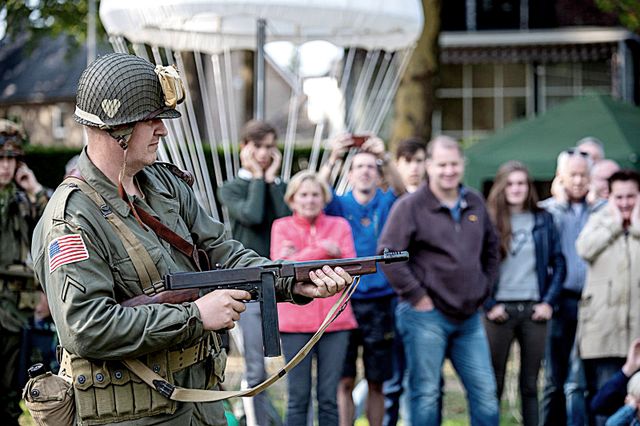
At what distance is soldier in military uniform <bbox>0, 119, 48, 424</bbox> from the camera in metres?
6.35

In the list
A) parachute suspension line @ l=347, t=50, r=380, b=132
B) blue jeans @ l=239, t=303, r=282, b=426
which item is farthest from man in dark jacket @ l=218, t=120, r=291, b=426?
parachute suspension line @ l=347, t=50, r=380, b=132

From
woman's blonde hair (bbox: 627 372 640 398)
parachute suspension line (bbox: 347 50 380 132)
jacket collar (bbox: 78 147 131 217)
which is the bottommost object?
woman's blonde hair (bbox: 627 372 640 398)

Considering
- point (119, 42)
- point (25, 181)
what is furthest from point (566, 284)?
point (119, 42)

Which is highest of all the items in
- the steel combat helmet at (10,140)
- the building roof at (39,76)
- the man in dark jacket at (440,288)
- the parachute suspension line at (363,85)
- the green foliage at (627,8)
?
the building roof at (39,76)

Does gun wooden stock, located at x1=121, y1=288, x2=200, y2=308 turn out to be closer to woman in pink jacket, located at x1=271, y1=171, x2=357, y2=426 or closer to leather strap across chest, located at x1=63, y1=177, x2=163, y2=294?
leather strap across chest, located at x1=63, y1=177, x2=163, y2=294

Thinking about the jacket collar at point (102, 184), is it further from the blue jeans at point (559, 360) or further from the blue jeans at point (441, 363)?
the blue jeans at point (559, 360)

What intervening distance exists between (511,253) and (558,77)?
19401 millimetres

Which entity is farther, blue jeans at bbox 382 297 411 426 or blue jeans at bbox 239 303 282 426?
blue jeans at bbox 382 297 411 426

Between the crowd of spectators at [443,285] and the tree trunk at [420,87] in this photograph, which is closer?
the crowd of spectators at [443,285]

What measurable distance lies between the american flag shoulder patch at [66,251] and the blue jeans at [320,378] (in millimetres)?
3306

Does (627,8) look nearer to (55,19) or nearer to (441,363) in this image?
(441,363)

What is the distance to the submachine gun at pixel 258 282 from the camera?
337 cm

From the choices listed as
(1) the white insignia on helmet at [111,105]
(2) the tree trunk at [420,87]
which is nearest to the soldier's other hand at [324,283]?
(1) the white insignia on helmet at [111,105]

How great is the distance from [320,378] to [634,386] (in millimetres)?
2019
